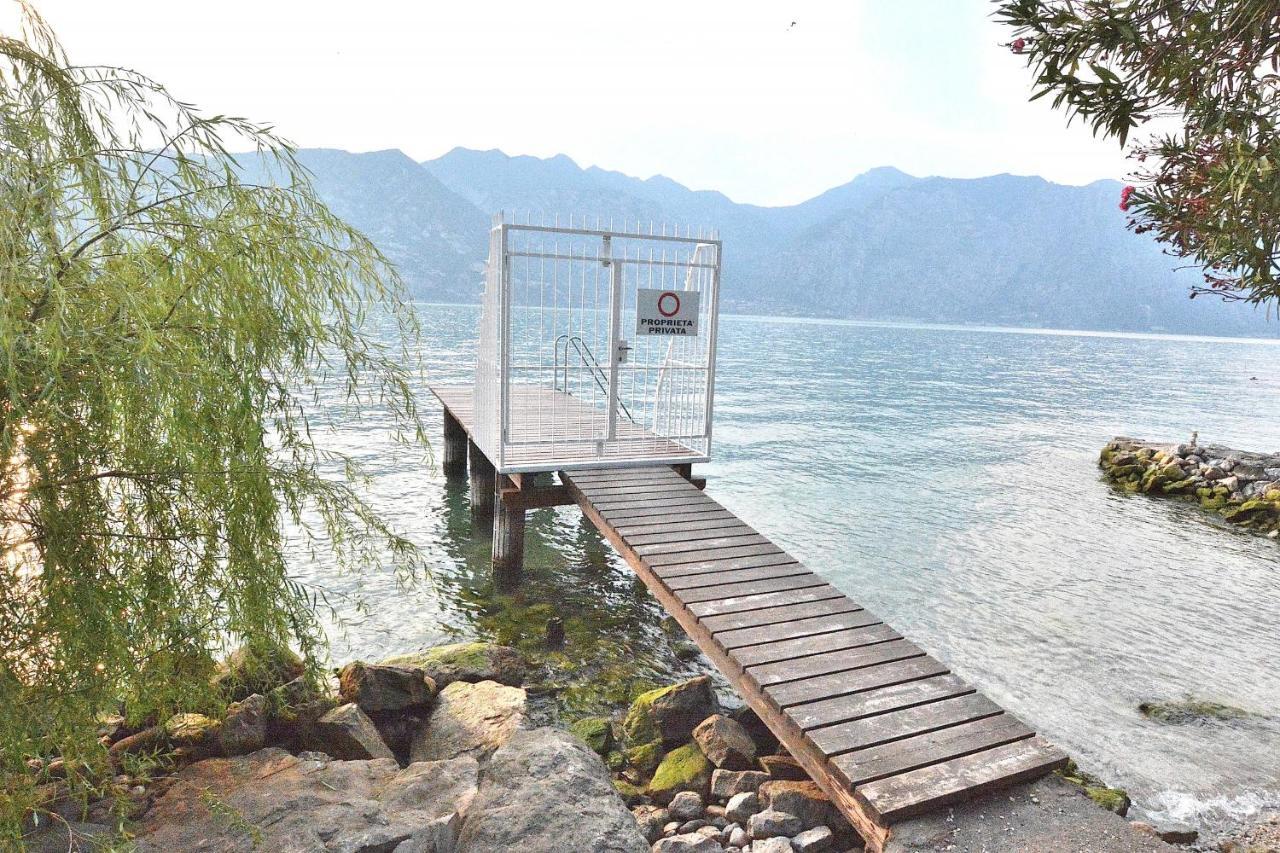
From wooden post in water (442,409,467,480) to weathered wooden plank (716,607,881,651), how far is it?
1004cm

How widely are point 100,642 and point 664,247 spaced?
19.9 feet

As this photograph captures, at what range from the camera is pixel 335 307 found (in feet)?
13.3

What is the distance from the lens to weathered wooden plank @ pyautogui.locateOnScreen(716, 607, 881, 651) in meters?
5.03

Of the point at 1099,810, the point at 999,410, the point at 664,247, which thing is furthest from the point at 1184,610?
the point at 999,410

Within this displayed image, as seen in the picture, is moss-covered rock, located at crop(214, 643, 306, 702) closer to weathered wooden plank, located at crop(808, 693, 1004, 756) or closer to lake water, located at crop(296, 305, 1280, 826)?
lake water, located at crop(296, 305, 1280, 826)

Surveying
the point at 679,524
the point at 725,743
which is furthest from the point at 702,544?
the point at 725,743

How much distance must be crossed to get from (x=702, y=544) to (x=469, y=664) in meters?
2.25

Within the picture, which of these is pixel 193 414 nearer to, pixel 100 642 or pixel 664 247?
pixel 100 642

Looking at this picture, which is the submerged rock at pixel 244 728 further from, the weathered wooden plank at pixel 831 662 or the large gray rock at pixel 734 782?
the weathered wooden plank at pixel 831 662

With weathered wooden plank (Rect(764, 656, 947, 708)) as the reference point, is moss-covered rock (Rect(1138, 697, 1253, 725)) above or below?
below

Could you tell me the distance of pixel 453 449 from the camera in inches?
569

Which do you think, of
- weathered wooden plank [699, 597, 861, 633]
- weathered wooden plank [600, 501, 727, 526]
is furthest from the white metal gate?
weathered wooden plank [699, 597, 861, 633]

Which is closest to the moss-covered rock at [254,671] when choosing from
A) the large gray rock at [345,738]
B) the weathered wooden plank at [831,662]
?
the large gray rock at [345,738]

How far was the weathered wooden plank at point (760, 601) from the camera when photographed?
17.9 feet
